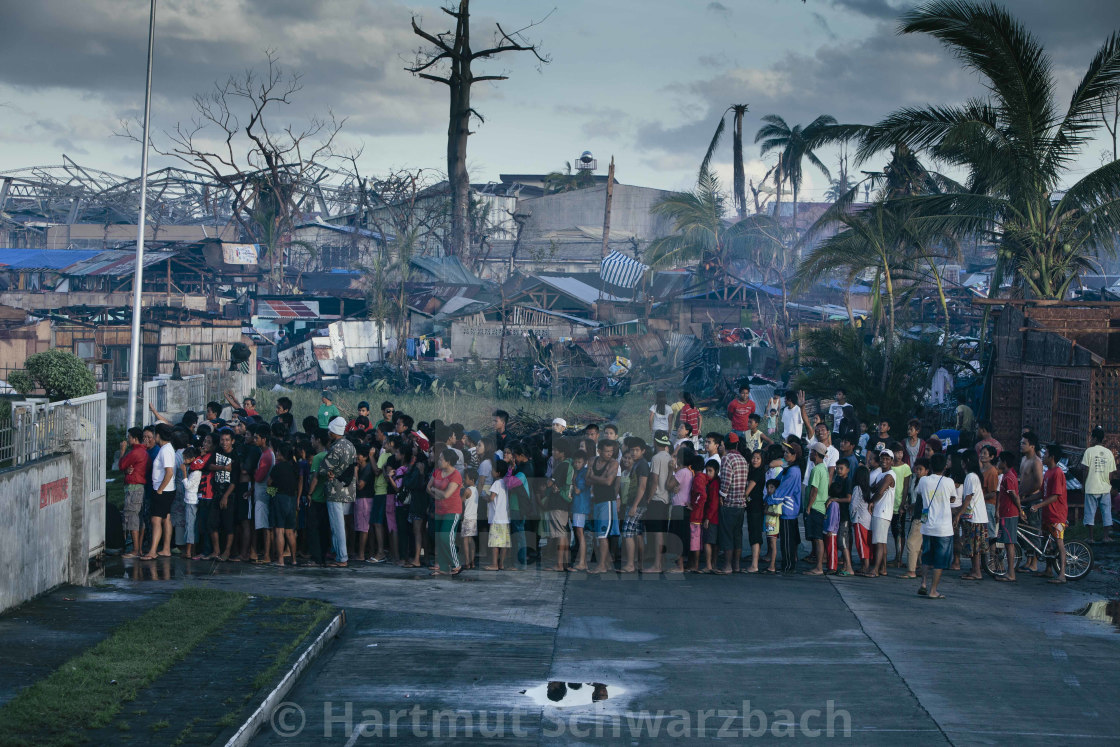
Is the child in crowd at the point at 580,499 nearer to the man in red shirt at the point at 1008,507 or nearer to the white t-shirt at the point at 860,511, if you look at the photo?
the white t-shirt at the point at 860,511

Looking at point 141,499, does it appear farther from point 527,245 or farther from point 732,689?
point 527,245

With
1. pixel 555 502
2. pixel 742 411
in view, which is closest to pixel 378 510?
pixel 555 502

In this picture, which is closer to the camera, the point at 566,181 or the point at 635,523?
the point at 635,523

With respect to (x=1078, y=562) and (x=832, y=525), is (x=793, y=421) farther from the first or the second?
(x=1078, y=562)

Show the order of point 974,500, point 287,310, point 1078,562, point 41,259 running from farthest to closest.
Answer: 1. point 41,259
2. point 287,310
3. point 1078,562
4. point 974,500

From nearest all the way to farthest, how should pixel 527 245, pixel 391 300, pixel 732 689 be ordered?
1. pixel 732 689
2. pixel 391 300
3. pixel 527 245

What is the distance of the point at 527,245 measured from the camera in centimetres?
6019

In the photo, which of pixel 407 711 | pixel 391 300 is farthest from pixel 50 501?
pixel 391 300

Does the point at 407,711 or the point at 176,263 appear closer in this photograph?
the point at 407,711

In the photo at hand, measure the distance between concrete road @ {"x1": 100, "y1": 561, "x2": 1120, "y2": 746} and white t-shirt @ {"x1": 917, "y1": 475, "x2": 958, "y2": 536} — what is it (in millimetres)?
760

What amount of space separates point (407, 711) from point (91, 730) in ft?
6.81

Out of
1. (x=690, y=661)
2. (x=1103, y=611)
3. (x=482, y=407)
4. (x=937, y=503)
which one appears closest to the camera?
(x=690, y=661)

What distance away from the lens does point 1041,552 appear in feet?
40.1

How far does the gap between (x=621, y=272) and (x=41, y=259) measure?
24703 mm
